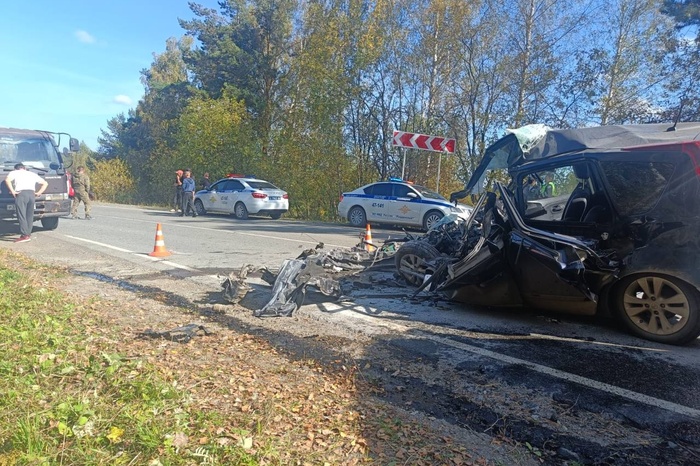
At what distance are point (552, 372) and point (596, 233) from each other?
6.52ft

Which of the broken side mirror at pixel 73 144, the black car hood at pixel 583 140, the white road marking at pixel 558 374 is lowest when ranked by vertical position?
the white road marking at pixel 558 374

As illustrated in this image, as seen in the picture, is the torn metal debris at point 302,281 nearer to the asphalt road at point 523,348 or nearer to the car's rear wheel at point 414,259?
the asphalt road at point 523,348

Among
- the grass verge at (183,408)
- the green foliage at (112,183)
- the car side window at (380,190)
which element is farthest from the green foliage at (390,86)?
the grass verge at (183,408)

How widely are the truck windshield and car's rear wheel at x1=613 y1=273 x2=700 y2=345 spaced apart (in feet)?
42.5

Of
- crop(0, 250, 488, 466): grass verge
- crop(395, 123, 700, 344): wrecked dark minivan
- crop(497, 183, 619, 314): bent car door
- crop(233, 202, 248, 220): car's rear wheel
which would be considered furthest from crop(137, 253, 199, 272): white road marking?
crop(233, 202, 248, 220): car's rear wheel

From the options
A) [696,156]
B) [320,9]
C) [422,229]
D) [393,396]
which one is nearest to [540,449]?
[393,396]

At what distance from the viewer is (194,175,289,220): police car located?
756 inches

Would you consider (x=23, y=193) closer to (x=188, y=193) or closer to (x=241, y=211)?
(x=188, y=193)

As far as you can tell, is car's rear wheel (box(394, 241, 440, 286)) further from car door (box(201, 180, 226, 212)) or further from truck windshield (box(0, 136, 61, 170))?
car door (box(201, 180, 226, 212))

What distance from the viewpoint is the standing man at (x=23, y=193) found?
10.2 m

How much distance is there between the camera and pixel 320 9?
80.9ft

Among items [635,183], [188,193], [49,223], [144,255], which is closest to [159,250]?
[144,255]

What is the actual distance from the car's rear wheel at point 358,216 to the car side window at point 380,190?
736 mm

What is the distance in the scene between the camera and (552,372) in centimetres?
374
